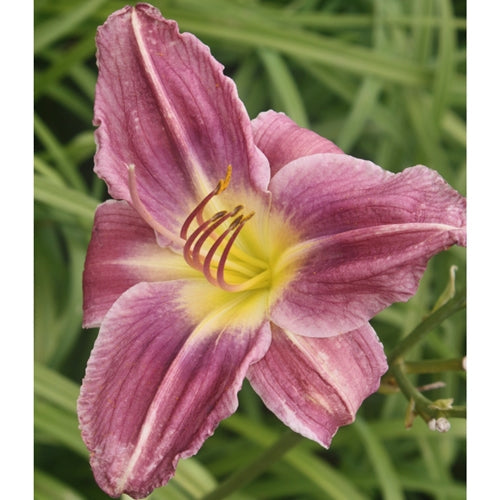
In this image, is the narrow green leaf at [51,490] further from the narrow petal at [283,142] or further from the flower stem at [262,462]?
the narrow petal at [283,142]

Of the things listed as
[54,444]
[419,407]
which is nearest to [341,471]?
[54,444]

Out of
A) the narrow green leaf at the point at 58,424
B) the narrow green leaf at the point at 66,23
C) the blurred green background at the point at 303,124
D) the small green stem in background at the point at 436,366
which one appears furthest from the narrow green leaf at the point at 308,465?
the narrow green leaf at the point at 66,23

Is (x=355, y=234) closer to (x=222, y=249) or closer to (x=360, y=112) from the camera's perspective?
(x=222, y=249)

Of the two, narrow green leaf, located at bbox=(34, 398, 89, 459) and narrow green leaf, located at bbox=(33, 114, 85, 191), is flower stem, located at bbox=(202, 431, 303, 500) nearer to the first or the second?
narrow green leaf, located at bbox=(34, 398, 89, 459)
